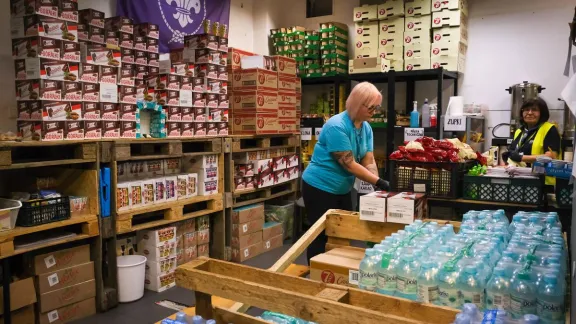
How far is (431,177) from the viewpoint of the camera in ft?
12.2

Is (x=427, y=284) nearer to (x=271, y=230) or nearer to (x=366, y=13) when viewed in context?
(x=271, y=230)

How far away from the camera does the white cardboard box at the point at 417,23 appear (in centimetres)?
619

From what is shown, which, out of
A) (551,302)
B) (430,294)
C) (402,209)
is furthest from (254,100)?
(551,302)

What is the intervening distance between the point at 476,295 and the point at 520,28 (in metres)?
5.68

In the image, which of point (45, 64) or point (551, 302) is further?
point (45, 64)

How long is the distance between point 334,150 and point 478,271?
6.56 ft

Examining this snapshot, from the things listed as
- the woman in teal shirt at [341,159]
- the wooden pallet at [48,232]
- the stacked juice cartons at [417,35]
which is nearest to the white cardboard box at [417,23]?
the stacked juice cartons at [417,35]

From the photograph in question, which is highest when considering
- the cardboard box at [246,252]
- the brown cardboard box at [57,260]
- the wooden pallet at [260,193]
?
the wooden pallet at [260,193]

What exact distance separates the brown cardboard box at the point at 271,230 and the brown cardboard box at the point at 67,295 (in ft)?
7.61

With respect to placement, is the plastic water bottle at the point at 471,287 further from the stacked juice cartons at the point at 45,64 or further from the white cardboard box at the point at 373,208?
the stacked juice cartons at the point at 45,64

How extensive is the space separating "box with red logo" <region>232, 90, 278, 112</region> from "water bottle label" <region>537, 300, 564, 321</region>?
175 inches

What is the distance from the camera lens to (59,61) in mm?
3707

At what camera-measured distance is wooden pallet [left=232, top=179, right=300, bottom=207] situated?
5556 millimetres

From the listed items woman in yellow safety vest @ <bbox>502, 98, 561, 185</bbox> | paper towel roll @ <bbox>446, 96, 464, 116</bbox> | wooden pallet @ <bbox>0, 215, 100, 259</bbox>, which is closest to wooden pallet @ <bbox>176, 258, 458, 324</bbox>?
wooden pallet @ <bbox>0, 215, 100, 259</bbox>
